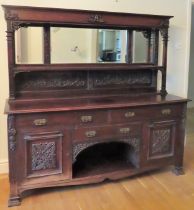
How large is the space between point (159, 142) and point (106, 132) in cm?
62

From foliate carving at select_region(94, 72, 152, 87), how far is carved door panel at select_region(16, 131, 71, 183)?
80 cm

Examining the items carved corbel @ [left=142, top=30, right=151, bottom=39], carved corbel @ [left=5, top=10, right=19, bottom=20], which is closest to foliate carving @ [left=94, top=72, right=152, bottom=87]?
carved corbel @ [left=142, top=30, right=151, bottom=39]

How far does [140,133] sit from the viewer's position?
9.09ft

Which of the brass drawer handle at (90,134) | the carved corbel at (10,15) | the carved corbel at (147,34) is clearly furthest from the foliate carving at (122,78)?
the carved corbel at (10,15)

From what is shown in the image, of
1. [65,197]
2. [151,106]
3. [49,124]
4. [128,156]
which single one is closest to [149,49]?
[151,106]

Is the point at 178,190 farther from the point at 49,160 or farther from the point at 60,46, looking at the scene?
the point at 60,46

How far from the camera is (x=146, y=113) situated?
2.76m

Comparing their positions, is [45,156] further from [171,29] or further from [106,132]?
[171,29]

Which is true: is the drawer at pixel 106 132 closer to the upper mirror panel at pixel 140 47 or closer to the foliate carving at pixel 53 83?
the foliate carving at pixel 53 83

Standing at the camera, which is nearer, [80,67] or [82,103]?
[82,103]

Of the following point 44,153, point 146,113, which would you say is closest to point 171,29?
point 146,113

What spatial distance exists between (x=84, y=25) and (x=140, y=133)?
1.19 meters

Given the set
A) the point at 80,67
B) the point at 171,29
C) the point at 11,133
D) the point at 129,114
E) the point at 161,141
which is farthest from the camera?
the point at 171,29

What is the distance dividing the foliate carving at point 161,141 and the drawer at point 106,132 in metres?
0.22
